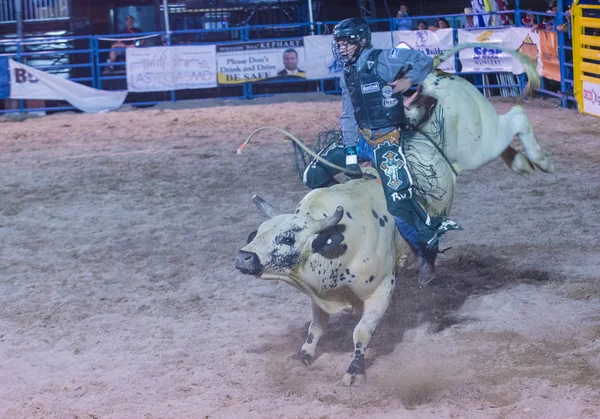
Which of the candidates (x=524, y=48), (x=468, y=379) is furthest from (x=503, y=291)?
(x=524, y=48)

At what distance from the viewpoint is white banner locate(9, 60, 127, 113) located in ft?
48.3

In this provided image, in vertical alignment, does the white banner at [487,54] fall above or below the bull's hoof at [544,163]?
above

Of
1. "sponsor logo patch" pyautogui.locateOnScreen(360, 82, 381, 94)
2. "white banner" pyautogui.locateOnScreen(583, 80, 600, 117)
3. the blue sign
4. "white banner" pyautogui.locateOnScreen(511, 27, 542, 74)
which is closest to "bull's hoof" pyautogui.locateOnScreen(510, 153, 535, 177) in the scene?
"sponsor logo patch" pyautogui.locateOnScreen(360, 82, 381, 94)

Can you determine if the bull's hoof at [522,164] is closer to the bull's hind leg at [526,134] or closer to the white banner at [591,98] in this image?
the bull's hind leg at [526,134]

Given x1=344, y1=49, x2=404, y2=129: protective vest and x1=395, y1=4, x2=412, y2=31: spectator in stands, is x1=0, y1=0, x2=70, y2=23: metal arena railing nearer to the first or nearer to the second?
x1=395, y1=4, x2=412, y2=31: spectator in stands

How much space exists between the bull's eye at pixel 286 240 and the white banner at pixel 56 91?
38.7 ft

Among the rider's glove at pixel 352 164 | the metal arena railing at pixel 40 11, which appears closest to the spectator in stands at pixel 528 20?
the metal arena railing at pixel 40 11

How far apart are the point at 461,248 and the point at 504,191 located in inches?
75.8

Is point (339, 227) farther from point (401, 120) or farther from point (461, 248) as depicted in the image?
point (461, 248)

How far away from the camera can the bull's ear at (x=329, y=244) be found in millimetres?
3910

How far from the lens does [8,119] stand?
47.5 ft

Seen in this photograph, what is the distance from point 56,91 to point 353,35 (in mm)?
11552

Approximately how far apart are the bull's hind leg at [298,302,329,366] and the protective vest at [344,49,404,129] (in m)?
1.11

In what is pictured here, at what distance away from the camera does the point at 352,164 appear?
4.73 meters
